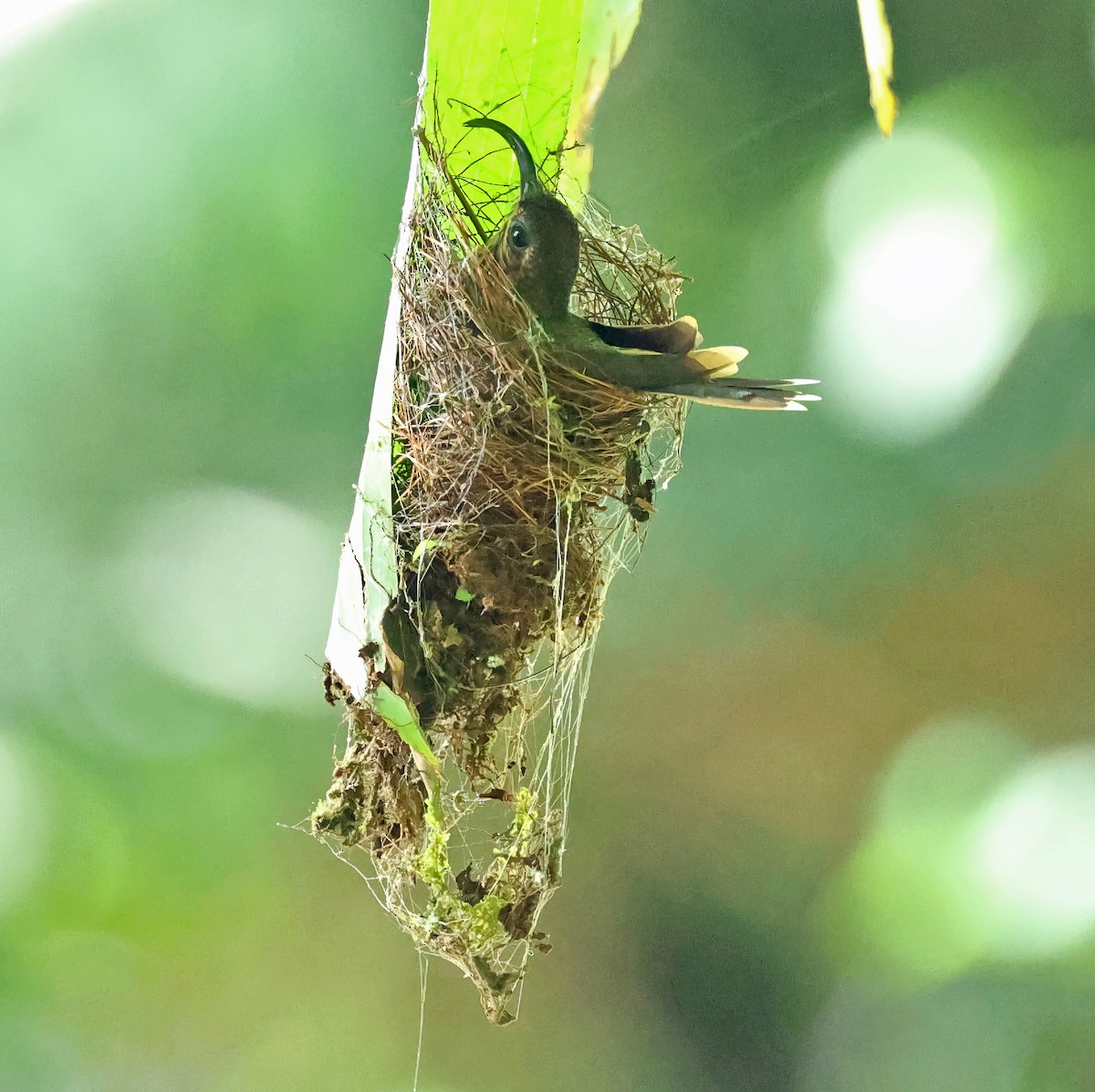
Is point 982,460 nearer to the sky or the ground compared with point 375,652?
nearer to the sky

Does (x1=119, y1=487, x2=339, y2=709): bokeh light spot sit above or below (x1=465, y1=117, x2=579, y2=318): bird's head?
below

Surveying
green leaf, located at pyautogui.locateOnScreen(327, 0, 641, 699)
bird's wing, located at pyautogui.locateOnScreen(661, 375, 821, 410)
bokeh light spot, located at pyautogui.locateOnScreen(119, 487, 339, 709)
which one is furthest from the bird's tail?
bokeh light spot, located at pyautogui.locateOnScreen(119, 487, 339, 709)

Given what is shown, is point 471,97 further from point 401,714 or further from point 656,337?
point 401,714

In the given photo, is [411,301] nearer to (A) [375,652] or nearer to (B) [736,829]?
(A) [375,652]

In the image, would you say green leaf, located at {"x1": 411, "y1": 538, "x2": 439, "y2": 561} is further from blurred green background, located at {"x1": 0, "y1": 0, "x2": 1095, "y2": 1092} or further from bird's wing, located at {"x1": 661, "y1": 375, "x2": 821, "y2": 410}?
blurred green background, located at {"x1": 0, "y1": 0, "x2": 1095, "y2": 1092}

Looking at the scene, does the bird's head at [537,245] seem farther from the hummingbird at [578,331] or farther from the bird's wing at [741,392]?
the bird's wing at [741,392]

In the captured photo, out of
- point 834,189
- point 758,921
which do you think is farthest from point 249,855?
point 834,189

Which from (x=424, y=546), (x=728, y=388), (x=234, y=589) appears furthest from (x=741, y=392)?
(x=234, y=589)
